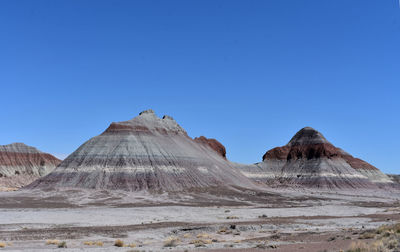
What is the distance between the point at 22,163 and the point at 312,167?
10080 centimetres

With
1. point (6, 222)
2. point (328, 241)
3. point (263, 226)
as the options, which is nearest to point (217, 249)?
point (328, 241)

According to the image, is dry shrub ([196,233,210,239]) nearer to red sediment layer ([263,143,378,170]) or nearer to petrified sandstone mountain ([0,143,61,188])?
petrified sandstone mountain ([0,143,61,188])

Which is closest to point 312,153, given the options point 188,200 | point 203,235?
point 188,200

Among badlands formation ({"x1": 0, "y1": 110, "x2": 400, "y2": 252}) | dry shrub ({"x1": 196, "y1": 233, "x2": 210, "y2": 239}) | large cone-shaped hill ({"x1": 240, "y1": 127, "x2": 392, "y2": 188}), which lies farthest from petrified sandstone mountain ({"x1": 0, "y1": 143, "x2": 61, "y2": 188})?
dry shrub ({"x1": 196, "y1": 233, "x2": 210, "y2": 239})

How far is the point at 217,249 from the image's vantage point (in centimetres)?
2239

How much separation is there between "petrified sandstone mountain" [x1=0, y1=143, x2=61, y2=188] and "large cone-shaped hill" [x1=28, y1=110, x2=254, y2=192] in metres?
48.3

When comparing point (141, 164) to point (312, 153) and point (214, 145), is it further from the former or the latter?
point (312, 153)

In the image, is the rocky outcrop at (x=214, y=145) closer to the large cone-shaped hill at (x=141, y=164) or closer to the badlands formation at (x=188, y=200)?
the badlands formation at (x=188, y=200)

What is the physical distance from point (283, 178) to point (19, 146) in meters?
96.1

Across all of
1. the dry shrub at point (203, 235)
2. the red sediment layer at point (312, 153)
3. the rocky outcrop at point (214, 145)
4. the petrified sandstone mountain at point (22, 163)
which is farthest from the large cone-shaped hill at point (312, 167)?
the dry shrub at point (203, 235)

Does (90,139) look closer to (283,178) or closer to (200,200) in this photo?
(200,200)

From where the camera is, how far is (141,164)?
302ft

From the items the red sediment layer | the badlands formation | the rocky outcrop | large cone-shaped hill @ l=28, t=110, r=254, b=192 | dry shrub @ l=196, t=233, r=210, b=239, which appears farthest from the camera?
the red sediment layer

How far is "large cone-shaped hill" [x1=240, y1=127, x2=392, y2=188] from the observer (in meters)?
134
